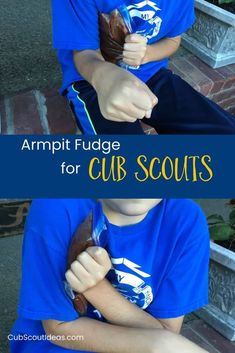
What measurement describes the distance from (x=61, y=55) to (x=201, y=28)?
25.4 inches

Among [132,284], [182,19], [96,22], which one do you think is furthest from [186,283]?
[182,19]

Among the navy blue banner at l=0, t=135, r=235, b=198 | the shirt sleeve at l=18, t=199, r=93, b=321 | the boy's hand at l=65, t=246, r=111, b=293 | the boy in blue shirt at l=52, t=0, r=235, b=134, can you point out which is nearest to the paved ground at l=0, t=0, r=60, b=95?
the boy in blue shirt at l=52, t=0, r=235, b=134

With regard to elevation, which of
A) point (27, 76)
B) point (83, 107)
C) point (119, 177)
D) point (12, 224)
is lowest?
point (12, 224)

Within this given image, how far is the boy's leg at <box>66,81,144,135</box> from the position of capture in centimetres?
138

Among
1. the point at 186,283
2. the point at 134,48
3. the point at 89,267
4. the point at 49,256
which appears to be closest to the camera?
the point at 89,267

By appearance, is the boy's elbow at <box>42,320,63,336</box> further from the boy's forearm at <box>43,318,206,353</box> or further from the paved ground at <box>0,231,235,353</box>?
the paved ground at <box>0,231,235,353</box>

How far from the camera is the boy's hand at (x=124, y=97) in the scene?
876mm

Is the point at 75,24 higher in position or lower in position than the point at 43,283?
higher

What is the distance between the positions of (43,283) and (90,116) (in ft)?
1.97

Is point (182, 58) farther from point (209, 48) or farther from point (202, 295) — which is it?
point (202, 295)

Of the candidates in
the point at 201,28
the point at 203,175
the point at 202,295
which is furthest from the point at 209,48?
the point at 202,295

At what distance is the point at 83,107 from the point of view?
145 cm

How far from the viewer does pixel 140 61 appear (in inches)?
53.8

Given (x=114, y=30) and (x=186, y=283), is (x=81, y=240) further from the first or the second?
(x=114, y=30)
